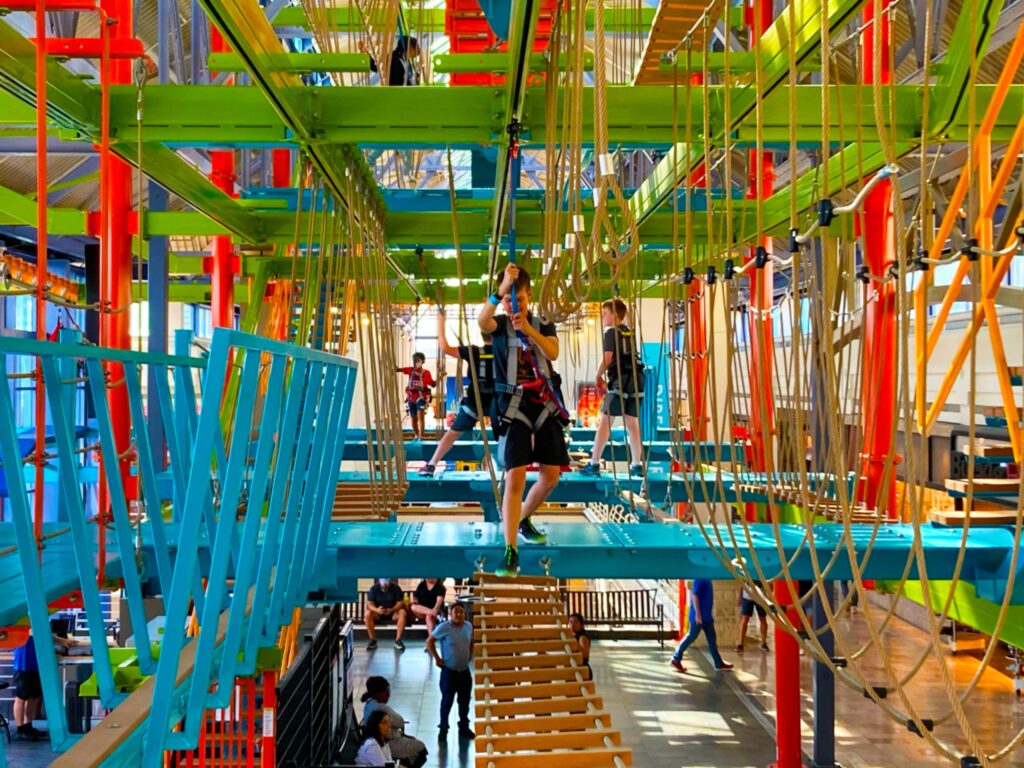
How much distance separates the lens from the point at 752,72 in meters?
3.88

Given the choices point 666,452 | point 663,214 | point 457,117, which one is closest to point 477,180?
point 663,214

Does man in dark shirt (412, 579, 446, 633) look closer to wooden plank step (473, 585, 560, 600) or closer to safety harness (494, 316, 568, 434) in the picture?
wooden plank step (473, 585, 560, 600)

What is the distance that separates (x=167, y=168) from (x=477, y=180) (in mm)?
2849

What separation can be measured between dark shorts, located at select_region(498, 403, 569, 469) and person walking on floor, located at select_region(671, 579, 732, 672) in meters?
6.91

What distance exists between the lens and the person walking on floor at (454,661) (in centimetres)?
842

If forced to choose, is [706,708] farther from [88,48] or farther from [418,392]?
[88,48]

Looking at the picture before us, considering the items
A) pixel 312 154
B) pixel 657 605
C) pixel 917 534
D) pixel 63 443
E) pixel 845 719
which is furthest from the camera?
pixel 657 605

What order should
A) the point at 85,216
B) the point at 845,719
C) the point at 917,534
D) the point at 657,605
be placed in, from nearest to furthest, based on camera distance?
the point at 917,534 < the point at 85,216 < the point at 845,719 < the point at 657,605

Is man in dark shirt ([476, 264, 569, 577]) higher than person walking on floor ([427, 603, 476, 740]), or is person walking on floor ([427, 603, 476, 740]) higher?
man in dark shirt ([476, 264, 569, 577])

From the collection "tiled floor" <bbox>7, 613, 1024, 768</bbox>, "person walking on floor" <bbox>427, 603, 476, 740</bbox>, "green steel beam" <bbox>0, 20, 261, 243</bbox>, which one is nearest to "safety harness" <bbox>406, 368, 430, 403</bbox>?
"tiled floor" <bbox>7, 613, 1024, 768</bbox>

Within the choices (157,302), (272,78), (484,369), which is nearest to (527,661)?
(484,369)

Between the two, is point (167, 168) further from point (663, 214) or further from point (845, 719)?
point (845, 719)

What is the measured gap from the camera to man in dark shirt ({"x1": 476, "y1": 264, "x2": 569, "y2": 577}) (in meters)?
4.24

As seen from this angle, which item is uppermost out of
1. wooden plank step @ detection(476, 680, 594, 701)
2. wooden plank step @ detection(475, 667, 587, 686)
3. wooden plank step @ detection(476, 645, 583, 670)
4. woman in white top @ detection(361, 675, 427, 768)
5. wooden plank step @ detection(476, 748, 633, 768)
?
wooden plank step @ detection(476, 645, 583, 670)
